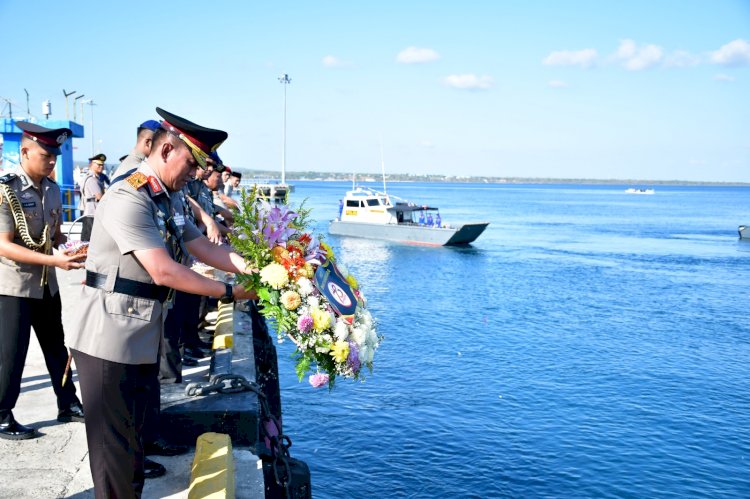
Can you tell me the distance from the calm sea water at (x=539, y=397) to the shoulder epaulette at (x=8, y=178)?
19.5ft

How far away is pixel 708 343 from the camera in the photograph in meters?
18.4

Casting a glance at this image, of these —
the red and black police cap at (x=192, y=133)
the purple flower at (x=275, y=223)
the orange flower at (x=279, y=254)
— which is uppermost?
the red and black police cap at (x=192, y=133)

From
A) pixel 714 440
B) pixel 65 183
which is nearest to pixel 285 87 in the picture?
pixel 65 183

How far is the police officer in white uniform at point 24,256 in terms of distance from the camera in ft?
15.0

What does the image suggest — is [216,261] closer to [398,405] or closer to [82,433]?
[82,433]

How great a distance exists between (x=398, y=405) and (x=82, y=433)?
27.5 ft

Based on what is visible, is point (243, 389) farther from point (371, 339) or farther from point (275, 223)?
point (275, 223)

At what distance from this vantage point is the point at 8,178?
4605mm

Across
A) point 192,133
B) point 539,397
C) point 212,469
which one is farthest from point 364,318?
point 539,397

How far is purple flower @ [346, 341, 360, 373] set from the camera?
3.64 metres

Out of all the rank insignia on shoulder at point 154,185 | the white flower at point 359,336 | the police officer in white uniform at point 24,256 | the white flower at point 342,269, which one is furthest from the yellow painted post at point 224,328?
the rank insignia on shoulder at point 154,185

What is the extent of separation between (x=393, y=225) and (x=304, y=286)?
3824 cm

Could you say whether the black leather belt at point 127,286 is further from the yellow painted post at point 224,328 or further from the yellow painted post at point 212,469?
the yellow painted post at point 224,328

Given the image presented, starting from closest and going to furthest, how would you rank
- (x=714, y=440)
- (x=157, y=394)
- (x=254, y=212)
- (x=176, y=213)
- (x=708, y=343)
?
(x=176, y=213) → (x=254, y=212) → (x=157, y=394) → (x=714, y=440) → (x=708, y=343)
